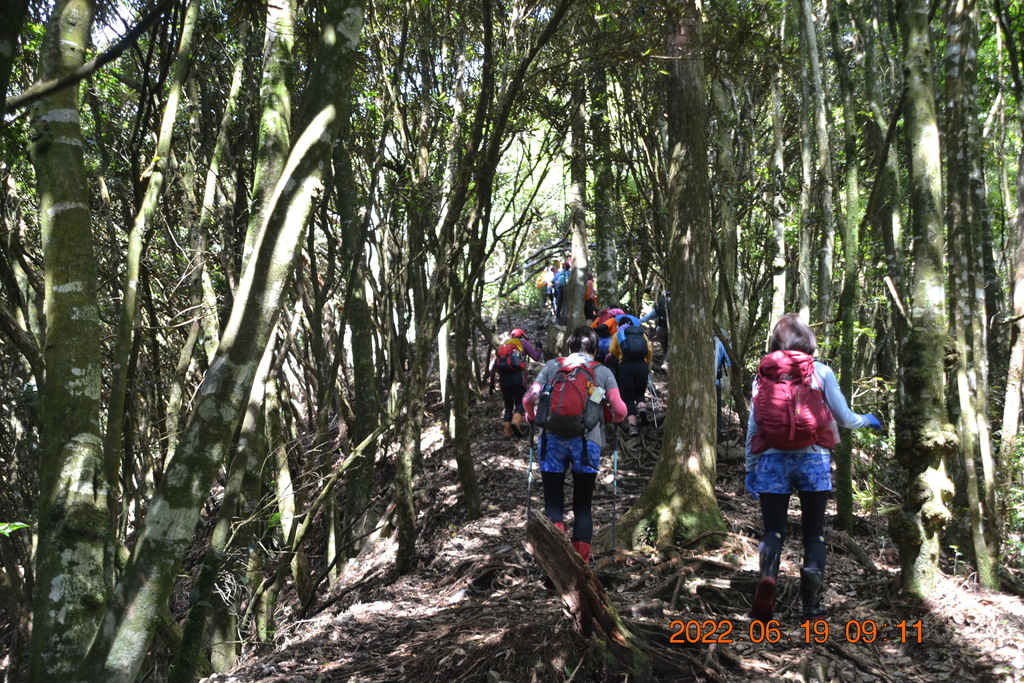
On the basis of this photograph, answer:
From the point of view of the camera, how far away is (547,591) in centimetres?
572

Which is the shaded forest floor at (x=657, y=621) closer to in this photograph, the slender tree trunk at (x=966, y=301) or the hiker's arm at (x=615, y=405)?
the slender tree trunk at (x=966, y=301)

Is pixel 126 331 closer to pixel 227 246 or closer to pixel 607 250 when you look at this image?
pixel 227 246

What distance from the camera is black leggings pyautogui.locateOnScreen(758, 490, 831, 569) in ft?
15.1

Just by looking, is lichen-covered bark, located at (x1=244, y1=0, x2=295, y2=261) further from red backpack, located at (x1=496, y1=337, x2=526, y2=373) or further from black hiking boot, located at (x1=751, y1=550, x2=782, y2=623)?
red backpack, located at (x1=496, y1=337, x2=526, y2=373)

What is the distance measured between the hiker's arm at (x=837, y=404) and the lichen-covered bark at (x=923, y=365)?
0.61 m

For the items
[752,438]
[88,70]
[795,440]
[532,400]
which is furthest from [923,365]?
[88,70]

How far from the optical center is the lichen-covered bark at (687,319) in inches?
264

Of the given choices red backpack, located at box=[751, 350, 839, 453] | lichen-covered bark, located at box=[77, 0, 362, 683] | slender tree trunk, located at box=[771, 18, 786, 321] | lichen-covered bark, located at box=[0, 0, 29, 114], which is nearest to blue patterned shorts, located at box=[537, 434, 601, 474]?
red backpack, located at box=[751, 350, 839, 453]

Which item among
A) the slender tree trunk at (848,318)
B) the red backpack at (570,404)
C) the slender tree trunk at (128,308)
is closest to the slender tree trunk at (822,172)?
the slender tree trunk at (848,318)

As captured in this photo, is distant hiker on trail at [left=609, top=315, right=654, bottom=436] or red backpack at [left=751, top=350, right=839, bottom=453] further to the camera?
distant hiker on trail at [left=609, top=315, right=654, bottom=436]

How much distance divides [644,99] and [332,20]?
8.75 metres

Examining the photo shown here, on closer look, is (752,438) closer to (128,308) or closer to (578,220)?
(128,308)

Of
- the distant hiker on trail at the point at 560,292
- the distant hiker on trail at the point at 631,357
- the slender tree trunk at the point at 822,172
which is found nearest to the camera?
the slender tree trunk at the point at 822,172
